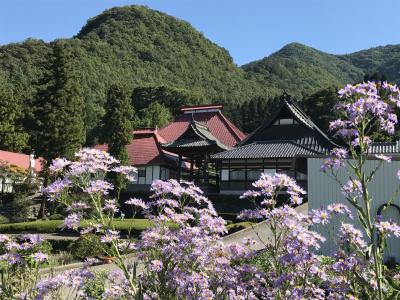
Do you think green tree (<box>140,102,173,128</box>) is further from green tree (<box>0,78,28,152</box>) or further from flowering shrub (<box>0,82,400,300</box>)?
flowering shrub (<box>0,82,400,300</box>)

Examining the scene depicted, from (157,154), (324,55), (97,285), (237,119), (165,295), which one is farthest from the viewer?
(324,55)

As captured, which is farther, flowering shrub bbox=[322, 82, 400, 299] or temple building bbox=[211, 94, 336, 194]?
temple building bbox=[211, 94, 336, 194]

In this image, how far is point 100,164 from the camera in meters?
3.39

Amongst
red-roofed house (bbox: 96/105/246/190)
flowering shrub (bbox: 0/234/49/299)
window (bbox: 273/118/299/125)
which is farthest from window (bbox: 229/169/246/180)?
flowering shrub (bbox: 0/234/49/299)

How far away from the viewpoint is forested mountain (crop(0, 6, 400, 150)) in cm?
6775

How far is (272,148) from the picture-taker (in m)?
26.8

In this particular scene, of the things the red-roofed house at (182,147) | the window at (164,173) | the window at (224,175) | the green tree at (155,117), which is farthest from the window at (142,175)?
the green tree at (155,117)

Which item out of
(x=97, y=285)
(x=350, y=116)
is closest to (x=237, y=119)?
(x=97, y=285)

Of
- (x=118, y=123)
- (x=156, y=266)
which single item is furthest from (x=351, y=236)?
(x=118, y=123)

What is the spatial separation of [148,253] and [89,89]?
7342 cm

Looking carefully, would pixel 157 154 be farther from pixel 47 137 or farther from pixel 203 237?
pixel 203 237

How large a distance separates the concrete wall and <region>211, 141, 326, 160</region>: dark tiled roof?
38.2 feet

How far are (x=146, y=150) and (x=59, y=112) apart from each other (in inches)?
308

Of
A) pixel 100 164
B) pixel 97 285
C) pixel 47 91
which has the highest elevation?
pixel 47 91
